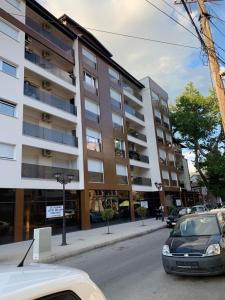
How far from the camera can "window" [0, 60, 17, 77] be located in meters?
19.8

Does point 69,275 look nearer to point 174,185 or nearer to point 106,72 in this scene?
point 106,72

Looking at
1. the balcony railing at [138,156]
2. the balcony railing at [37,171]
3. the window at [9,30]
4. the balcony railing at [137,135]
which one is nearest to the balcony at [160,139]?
the balcony railing at [137,135]

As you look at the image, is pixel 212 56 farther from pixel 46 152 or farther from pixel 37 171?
pixel 46 152

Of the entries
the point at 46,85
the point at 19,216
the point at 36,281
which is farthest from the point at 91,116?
the point at 36,281

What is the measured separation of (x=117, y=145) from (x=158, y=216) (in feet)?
31.7

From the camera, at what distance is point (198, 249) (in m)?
6.97

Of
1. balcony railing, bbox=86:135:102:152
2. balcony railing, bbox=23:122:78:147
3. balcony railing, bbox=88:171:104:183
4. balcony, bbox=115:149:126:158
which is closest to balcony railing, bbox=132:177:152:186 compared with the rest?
balcony, bbox=115:149:126:158

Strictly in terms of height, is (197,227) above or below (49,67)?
below

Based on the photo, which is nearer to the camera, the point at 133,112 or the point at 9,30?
the point at 9,30

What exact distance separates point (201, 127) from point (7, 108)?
30.1 m

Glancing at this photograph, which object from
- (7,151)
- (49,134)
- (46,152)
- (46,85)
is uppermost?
(46,85)

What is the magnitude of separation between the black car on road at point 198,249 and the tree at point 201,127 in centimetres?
3375

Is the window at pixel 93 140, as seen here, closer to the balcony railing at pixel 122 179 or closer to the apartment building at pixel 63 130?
the apartment building at pixel 63 130

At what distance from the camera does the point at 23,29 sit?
22.0 meters
